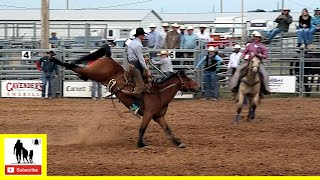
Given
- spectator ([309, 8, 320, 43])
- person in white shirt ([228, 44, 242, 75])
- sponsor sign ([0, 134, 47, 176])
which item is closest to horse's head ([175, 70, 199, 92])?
sponsor sign ([0, 134, 47, 176])

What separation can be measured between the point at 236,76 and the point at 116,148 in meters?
4.33

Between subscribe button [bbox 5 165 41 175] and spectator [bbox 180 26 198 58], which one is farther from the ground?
spectator [bbox 180 26 198 58]

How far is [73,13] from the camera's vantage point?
44.5m

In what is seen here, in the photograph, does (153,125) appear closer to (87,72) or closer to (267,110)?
(87,72)

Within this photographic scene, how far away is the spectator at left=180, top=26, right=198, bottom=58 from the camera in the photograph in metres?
20.8

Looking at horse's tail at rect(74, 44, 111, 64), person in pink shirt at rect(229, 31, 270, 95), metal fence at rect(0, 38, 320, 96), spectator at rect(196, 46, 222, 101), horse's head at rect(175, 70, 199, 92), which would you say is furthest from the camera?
metal fence at rect(0, 38, 320, 96)

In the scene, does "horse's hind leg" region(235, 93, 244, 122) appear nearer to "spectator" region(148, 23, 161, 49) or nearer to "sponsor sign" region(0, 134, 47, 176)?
"spectator" region(148, 23, 161, 49)

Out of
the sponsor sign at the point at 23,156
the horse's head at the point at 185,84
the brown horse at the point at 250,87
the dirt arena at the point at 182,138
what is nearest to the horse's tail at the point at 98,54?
the horse's head at the point at 185,84

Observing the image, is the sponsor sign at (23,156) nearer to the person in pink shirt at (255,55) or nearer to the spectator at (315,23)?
the person in pink shirt at (255,55)

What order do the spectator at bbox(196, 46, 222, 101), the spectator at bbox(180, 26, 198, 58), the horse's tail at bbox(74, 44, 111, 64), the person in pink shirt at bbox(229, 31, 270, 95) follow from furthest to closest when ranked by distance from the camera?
1. the spectator at bbox(180, 26, 198, 58)
2. the spectator at bbox(196, 46, 222, 101)
3. the person in pink shirt at bbox(229, 31, 270, 95)
4. the horse's tail at bbox(74, 44, 111, 64)

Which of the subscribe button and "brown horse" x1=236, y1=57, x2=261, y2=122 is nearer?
the subscribe button

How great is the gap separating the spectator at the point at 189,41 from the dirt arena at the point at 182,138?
2.50m

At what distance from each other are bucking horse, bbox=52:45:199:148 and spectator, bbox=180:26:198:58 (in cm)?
945

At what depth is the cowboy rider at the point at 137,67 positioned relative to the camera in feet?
36.5
